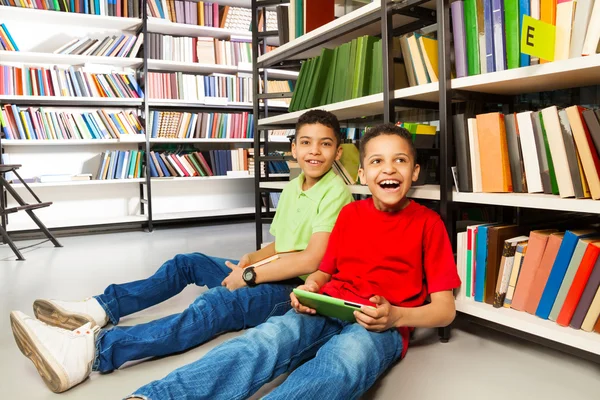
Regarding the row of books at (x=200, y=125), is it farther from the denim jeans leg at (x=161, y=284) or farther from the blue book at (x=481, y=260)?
the blue book at (x=481, y=260)

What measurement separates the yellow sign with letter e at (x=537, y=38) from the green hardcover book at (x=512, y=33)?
0.54 feet

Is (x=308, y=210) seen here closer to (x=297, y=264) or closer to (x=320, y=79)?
(x=297, y=264)

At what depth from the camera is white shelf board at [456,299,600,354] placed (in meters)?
1.19

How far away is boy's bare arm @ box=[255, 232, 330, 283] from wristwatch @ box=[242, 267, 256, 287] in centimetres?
1

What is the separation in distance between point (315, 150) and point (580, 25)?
2.65 feet

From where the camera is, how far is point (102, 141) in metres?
3.81

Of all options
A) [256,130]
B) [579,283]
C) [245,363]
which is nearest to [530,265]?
[579,283]

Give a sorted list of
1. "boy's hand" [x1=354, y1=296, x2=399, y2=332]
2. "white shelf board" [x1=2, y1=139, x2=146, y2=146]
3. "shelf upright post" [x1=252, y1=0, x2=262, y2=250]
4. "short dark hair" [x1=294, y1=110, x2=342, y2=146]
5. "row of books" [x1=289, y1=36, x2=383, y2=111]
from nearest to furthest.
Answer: "boy's hand" [x1=354, y1=296, x2=399, y2=332] → "short dark hair" [x1=294, y1=110, x2=342, y2=146] → "row of books" [x1=289, y1=36, x2=383, y2=111] → "shelf upright post" [x1=252, y1=0, x2=262, y2=250] → "white shelf board" [x1=2, y1=139, x2=146, y2=146]

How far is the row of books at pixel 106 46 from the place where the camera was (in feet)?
12.4

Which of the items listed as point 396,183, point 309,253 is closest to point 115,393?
point 309,253

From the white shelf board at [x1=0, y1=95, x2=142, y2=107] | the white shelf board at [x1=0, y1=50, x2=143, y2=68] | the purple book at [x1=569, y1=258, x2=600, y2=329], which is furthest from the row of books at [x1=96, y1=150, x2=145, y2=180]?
the purple book at [x1=569, y1=258, x2=600, y2=329]

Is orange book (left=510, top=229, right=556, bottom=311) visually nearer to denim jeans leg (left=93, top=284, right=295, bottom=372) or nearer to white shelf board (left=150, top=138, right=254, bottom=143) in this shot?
denim jeans leg (left=93, top=284, right=295, bottom=372)

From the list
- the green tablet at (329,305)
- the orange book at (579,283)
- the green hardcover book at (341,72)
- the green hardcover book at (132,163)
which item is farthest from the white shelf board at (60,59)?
the orange book at (579,283)

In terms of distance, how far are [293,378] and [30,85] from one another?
3.57 meters
